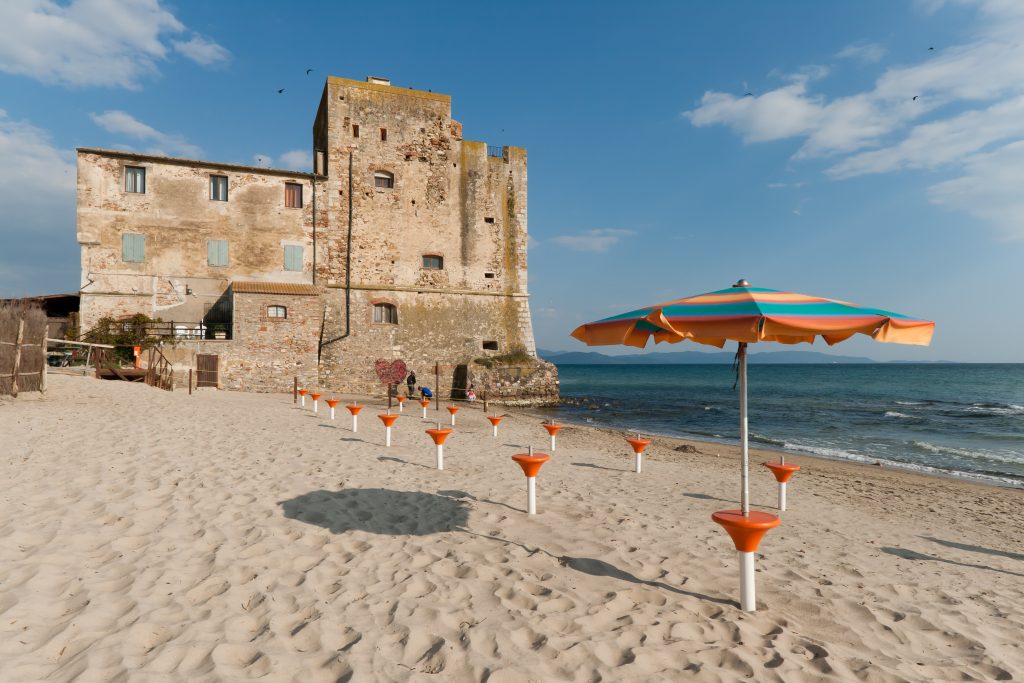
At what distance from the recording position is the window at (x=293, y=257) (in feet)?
87.4

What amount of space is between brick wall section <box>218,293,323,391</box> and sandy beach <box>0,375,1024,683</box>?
14.8 m

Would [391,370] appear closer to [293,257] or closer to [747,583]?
[293,257]

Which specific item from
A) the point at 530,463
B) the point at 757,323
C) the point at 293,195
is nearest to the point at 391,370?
the point at 293,195

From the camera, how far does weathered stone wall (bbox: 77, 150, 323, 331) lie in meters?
23.2

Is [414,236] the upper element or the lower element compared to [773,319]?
upper

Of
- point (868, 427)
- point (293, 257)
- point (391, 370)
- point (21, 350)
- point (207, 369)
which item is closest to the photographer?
point (21, 350)

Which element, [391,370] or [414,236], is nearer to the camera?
[391,370]

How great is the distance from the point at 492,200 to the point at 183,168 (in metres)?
15.7

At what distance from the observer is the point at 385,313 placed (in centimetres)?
2870

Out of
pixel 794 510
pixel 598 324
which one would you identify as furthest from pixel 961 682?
pixel 794 510

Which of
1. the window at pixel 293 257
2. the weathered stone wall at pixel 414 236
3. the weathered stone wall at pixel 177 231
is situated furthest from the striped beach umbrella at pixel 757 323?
the weathered stone wall at pixel 177 231

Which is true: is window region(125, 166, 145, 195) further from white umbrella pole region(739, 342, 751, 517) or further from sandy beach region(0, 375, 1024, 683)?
white umbrella pole region(739, 342, 751, 517)

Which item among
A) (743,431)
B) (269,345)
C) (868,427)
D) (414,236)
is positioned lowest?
(868,427)

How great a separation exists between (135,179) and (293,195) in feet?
22.2
